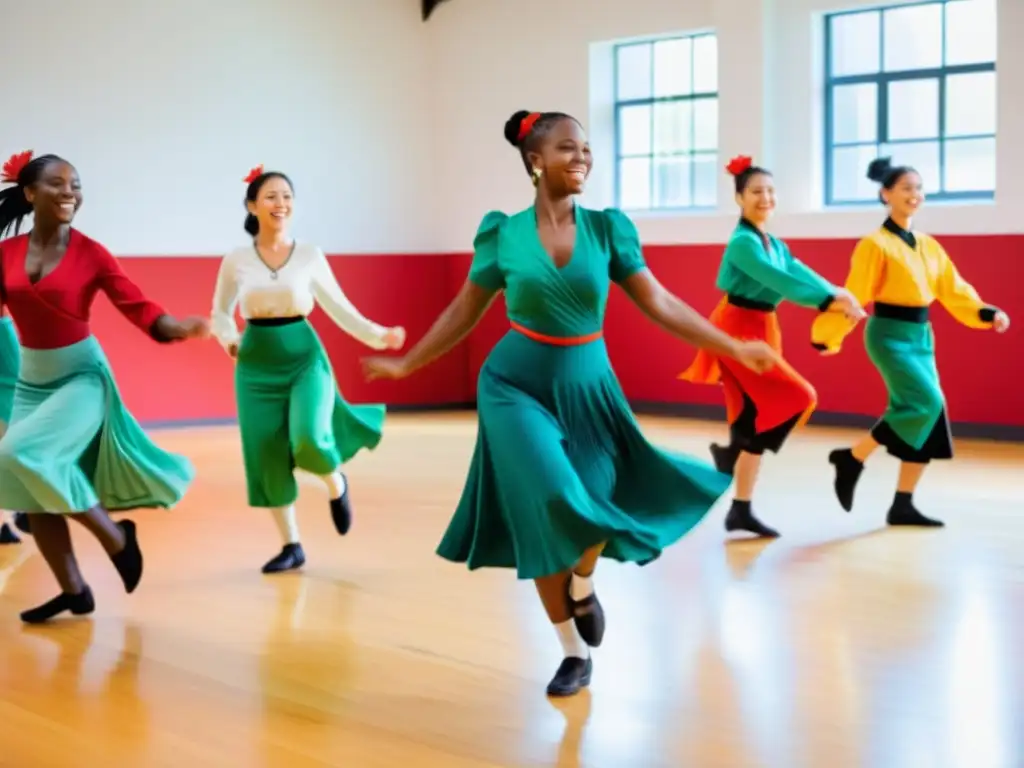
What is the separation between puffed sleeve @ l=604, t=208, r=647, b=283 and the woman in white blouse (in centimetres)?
166

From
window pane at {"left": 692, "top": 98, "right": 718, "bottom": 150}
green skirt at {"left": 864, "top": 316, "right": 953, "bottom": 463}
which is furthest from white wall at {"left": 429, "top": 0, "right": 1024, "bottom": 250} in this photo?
green skirt at {"left": 864, "top": 316, "right": 953, "bottom": 463}

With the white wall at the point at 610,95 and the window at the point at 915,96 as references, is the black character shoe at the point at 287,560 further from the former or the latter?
the window at the point at 915,96

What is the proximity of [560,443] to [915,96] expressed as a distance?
6666mm

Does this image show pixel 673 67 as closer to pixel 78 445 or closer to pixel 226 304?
pixel 226 304

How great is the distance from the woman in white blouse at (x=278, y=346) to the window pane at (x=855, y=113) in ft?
17.7

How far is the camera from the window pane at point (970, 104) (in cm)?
950

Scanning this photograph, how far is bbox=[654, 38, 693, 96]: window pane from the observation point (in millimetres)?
10906

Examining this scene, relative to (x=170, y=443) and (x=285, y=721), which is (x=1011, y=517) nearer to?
(x=285, y=721)

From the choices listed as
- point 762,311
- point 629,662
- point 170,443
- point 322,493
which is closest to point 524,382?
point 629,662

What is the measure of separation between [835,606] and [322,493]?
11.2 feet

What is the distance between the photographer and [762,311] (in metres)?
6.16

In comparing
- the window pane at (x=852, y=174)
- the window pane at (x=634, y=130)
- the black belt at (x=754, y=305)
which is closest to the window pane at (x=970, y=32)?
the window pane at (x=852, y=174)

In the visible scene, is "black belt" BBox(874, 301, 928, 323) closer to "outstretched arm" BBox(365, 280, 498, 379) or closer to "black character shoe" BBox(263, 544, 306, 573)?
"black character shoe" BBox(263, 544, 306, 573)

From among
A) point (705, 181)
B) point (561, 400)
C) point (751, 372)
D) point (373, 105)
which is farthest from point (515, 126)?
point (373, 105)
